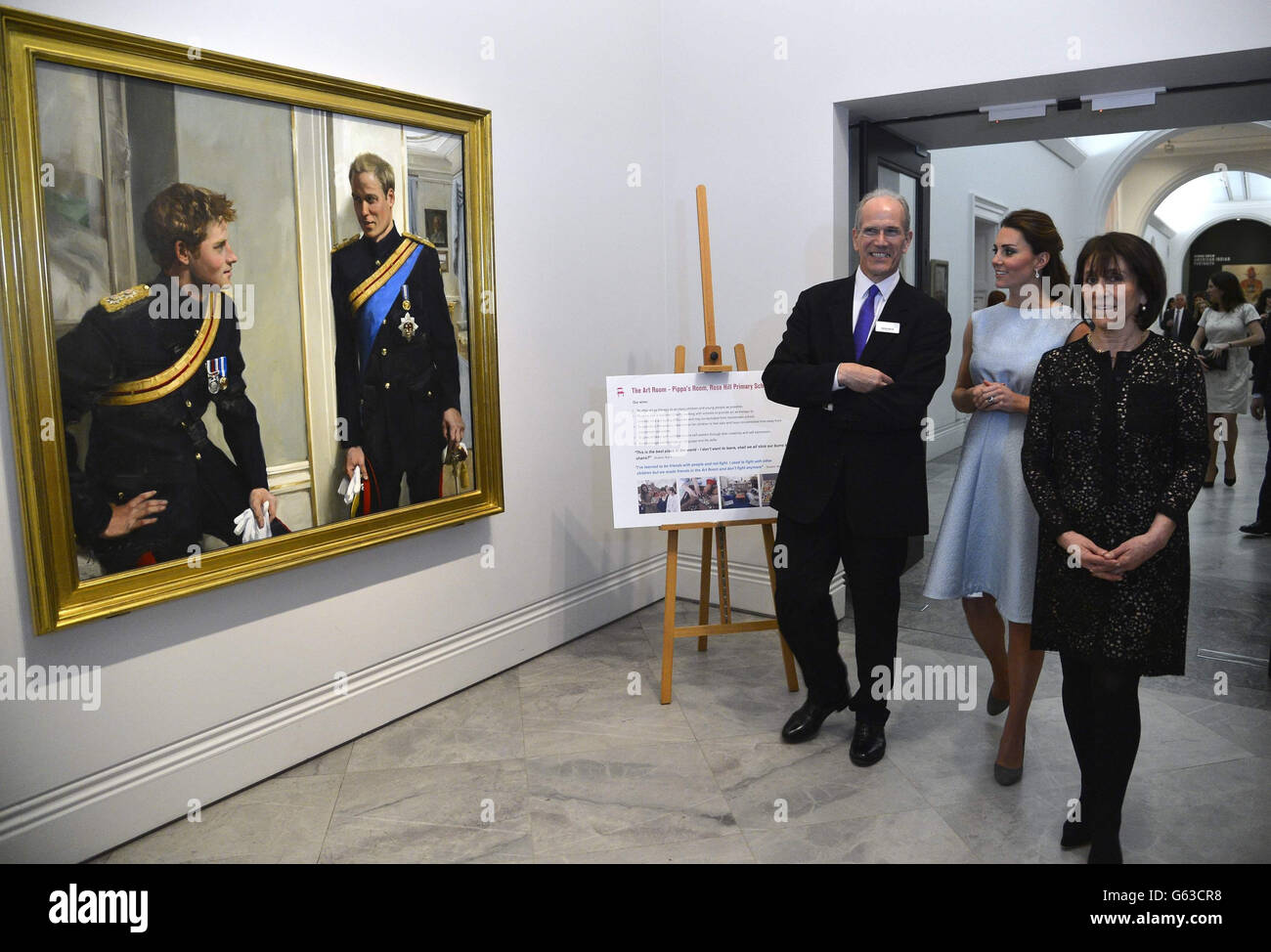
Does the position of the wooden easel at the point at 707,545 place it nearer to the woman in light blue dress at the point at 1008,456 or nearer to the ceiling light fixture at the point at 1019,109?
the woman in light blue dress at the point at 1008,456

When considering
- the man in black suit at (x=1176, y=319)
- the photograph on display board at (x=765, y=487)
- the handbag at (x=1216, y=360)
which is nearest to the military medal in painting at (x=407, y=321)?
the photograph on display board at (x=765, y=487)

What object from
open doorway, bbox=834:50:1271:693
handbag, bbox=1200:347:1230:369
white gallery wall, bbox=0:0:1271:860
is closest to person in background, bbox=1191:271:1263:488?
handbag, bbox=1200:347:1230:369

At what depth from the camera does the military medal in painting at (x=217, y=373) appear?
9.92 ft

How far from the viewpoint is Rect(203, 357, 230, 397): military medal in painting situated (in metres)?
3.02

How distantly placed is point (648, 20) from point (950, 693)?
12.4ft

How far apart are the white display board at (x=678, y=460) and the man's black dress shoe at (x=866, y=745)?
101 cm

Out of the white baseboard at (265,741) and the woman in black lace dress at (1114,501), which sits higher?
the woman in black lace dress at (1114,501)

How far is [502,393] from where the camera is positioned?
14.2ft

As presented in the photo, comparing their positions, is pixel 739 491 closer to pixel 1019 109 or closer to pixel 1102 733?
pixel 1102 733

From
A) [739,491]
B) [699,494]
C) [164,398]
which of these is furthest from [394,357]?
[739,491]

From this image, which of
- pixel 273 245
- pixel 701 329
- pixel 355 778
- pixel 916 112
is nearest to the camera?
pixel 273 245

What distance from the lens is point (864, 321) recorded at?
3422 millimetres
